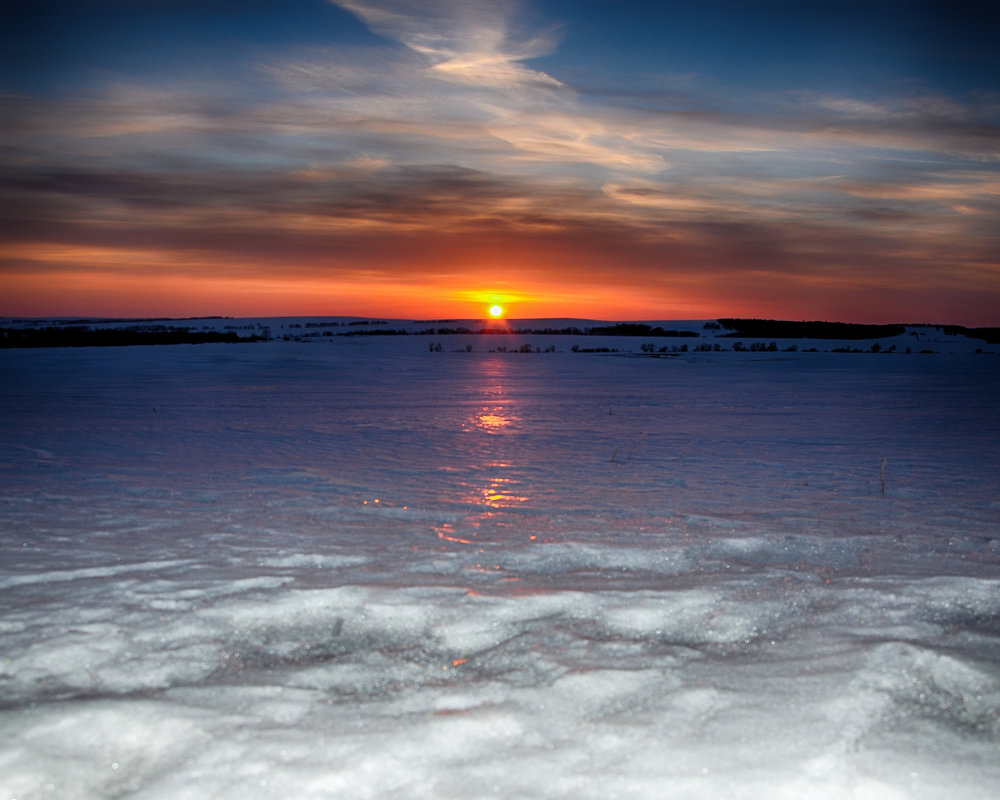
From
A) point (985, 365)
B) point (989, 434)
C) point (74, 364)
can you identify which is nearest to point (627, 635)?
point (989, 434)

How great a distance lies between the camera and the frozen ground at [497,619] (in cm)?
211

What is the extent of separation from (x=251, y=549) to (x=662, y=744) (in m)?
2.65

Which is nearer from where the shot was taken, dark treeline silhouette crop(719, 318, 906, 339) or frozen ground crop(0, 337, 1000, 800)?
frozen ground crop(0, 337, 1000, 800)

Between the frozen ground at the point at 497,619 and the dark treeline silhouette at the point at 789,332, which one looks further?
the dark treeline silhouette at the point at 789,332

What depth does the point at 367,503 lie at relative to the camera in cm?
529

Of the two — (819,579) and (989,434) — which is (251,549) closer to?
(819,579)

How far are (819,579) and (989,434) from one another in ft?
20.8

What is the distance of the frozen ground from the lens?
83.1 inches

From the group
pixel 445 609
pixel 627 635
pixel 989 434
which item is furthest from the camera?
pixel 989 434

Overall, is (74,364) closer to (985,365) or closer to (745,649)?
(745,649)

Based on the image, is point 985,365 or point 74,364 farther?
point 985,365

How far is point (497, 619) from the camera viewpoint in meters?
3.17

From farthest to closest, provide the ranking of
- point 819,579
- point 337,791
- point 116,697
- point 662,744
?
point 819,579 < point 116,697 < point 662,744 < point 337,791

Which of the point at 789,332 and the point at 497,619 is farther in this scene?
the point at 789,332
